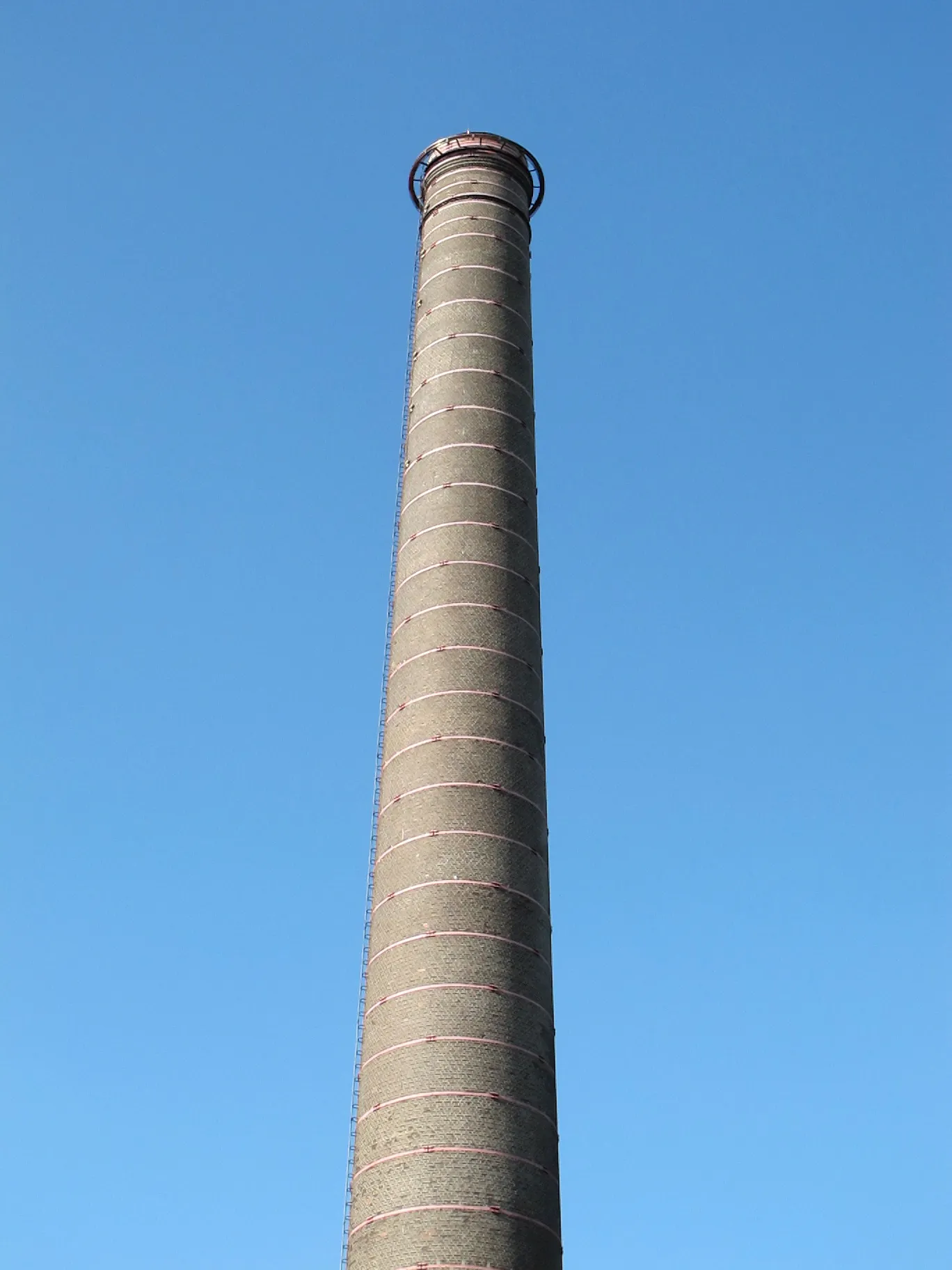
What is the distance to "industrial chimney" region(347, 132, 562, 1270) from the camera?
2820 cm

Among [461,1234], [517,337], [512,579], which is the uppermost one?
[517,337]

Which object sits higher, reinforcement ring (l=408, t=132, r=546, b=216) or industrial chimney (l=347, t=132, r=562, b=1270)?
reinforcement ring (l=408, t=132, r=546, b=216)

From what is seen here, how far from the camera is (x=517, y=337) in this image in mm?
41031

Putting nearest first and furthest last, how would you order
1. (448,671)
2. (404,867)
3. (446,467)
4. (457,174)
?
(404,867) → (448,671) → (446,467) → (457,174)

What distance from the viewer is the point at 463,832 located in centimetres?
3195

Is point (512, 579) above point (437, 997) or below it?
above

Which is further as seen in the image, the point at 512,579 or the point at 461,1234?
the point at 512,579

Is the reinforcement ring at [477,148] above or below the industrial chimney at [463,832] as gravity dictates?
above

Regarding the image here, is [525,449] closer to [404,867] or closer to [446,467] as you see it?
[446,467]

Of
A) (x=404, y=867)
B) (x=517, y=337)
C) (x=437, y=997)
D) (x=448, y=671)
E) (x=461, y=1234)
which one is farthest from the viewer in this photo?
(x=517, y=337)

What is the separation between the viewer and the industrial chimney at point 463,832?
92.5 ft

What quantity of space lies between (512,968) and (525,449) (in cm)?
1426

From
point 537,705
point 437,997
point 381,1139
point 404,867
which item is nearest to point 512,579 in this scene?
point 537,705

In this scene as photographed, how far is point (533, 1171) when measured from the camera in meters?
28.6
